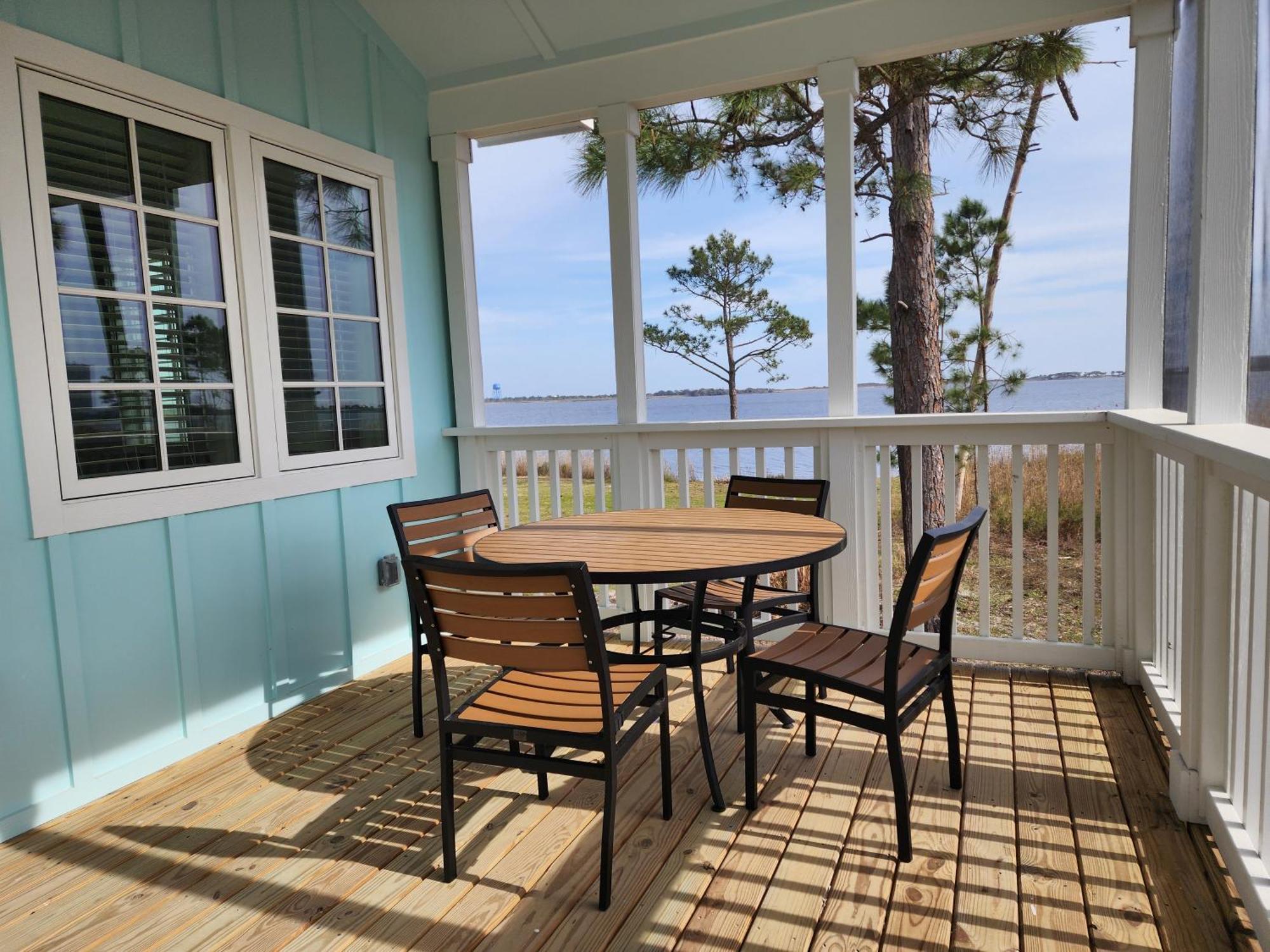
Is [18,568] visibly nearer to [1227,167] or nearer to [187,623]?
[187,623]

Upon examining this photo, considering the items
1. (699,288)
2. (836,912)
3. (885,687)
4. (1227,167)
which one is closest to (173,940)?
(836,912)

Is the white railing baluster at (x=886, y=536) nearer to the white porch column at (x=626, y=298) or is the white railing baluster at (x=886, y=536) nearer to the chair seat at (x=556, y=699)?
the white porch column at (x=626, y=298)

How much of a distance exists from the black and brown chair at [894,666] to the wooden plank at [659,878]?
15 cm

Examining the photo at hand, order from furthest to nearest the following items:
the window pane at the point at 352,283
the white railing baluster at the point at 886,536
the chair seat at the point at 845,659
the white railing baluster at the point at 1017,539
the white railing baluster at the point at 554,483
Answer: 1. the white railing baluster at the point at 554,483
2. the window pane at the point at 352,283
3. the white railing baluster at the point at 886,536
4. the white railing baluster at the point at 1017,539
5. the chair seat at the point at 845,659

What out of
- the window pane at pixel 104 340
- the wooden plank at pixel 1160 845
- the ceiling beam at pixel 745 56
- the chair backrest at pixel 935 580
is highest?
the ceiling beam at pixel 745 56

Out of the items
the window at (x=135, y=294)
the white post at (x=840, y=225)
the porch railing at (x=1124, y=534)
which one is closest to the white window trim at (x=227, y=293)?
the window at (x=135, y=294)

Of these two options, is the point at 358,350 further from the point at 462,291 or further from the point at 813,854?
the point at 813,854

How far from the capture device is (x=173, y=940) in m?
1.86

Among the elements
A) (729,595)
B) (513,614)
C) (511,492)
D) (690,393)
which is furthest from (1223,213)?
(690,393)

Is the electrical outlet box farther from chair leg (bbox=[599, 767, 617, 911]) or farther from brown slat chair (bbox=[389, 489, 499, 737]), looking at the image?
chair leg (bbox=[599, 767, 617, 911])

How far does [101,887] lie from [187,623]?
104cm

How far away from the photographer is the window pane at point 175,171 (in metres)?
2.88

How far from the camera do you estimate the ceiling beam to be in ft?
10.5

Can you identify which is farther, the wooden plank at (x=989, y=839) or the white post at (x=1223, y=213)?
the white post at (x=1223, y=213)
